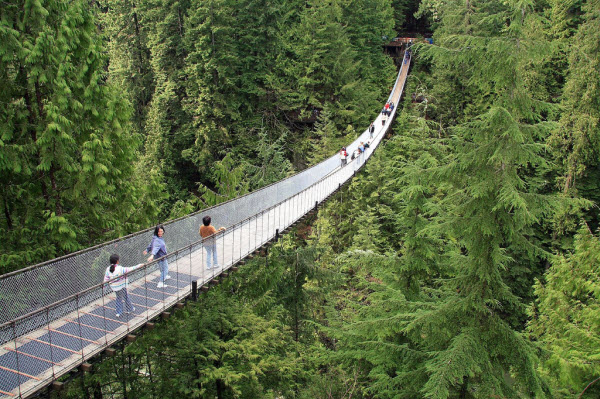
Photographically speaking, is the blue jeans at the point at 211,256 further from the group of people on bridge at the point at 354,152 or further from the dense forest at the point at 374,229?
the group of people on bridge at the point at 354,152

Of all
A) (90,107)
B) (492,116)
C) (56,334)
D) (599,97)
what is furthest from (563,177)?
(56,334)

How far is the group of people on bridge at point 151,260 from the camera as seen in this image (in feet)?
20.6

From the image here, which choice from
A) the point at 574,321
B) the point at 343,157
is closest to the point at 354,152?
the point at 343,157

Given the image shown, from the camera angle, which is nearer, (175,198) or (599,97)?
(599,97)

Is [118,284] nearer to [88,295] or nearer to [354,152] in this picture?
[88,295]

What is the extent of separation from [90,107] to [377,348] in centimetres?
702

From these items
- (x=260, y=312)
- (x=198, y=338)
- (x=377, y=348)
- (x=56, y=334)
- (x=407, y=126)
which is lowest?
(x=260, y=312)

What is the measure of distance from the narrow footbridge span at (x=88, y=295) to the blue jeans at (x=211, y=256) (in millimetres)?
85

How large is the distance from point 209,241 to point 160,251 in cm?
88

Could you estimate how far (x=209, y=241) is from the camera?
7930 millimetres

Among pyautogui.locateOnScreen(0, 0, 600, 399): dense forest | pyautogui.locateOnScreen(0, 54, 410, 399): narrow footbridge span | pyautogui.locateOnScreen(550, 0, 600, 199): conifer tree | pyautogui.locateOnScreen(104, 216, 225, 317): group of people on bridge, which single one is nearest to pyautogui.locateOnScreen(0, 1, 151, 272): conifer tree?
pyautogui.locateOnScreen(0, 0, 600, 399): dense forest

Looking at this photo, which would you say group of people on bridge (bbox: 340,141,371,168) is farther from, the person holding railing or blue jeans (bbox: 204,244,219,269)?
the person holding railing

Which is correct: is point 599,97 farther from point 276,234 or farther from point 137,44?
point 137,44

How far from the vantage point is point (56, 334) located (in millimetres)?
5676
